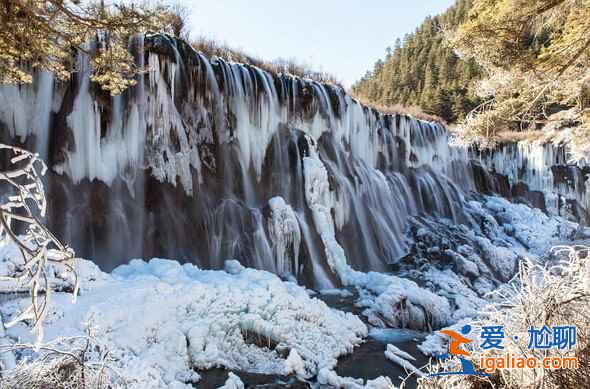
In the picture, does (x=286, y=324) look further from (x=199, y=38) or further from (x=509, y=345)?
(x=199, y=38)

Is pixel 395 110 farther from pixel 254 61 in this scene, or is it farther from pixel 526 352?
pixel 526 352

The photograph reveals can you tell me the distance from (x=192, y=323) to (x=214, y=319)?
0.29 m

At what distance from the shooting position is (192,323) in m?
4.47

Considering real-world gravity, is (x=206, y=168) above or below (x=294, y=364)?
above

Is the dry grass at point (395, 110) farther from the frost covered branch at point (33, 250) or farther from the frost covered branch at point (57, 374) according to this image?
the frost covered branch at point (33, 250)

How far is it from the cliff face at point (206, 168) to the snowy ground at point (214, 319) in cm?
129

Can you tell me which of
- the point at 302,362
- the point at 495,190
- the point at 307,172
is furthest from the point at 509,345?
the point at 495,190

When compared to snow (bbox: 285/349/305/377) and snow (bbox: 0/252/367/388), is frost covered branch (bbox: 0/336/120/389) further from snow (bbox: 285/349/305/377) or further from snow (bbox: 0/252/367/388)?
snow (bbox: 285/349/305/377)

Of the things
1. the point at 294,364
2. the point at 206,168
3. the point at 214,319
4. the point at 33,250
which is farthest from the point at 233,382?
the point at 206,168

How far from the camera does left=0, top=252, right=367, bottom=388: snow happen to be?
3.79 meters

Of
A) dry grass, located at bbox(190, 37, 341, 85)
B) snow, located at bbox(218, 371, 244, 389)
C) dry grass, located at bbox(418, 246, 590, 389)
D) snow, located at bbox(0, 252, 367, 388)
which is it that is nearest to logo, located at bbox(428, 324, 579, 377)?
dry grass, located at bbox(418, 246, 590, 389)

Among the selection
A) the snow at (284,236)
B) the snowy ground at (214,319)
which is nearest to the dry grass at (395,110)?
the snow at (284,236)

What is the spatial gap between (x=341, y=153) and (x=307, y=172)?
9.87 ft

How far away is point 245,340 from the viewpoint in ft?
15.7
